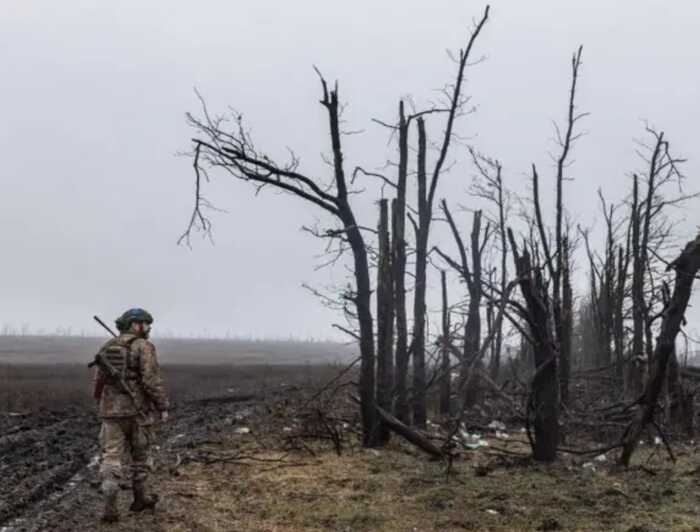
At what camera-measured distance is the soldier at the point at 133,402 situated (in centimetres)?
824

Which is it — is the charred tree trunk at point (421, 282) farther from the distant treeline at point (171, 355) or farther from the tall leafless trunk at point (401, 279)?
the distant treeline at point (171, 355)

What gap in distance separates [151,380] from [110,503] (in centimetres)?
130

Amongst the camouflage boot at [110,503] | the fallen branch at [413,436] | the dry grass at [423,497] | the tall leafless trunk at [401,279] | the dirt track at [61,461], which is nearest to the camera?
the camouflage boot at [110,503]

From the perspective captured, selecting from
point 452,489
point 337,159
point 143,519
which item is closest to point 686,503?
point 452,489

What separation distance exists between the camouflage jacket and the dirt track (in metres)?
1.14

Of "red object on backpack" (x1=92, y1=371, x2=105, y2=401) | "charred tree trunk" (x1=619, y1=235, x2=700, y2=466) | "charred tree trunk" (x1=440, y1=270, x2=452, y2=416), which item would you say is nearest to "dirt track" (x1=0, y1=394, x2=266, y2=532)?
"red object on backpack" (x1=92, y1=371, x2=105, y2=401)

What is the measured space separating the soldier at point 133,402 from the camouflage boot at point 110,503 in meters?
0.23

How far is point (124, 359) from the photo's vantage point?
8.32 m

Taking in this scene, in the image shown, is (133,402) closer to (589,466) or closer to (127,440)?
(127,440)

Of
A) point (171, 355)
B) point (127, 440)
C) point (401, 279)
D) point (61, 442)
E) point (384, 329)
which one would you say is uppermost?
point (401, 279)

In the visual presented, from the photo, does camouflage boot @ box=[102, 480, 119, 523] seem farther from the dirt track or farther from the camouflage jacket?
the camouflage jacket

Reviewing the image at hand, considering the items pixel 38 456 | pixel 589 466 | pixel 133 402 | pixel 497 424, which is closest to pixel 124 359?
pixel 133 402

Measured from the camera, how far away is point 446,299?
2523cm

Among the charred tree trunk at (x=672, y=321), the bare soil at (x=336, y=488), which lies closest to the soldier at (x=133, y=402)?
the bare soil at (x=336, y=488)
